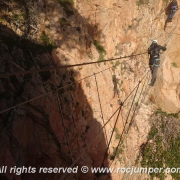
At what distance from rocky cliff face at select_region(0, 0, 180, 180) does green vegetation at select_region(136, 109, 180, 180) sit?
1.30 ft

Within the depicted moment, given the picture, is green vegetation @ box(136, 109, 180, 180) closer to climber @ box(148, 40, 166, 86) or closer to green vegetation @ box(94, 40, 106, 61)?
climber @ box(148, 40, 166, 86)

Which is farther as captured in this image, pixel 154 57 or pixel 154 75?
pixel 154 75

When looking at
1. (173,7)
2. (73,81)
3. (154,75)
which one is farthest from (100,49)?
(173,7)

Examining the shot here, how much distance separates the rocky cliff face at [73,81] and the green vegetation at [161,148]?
0.40 meters

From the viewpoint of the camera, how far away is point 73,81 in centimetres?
582

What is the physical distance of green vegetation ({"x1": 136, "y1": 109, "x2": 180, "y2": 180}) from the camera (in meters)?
8.28

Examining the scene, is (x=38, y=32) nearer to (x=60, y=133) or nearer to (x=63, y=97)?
(x=63, y=97)

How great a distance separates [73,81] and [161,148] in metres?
5.42

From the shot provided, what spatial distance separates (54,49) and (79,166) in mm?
3555

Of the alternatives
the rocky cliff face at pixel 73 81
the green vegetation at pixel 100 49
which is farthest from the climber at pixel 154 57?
the green vegetation at pixel 100 49

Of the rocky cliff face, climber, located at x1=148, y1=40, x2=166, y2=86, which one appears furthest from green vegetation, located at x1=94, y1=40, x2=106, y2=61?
climber, located at x1=148, y1=40, x2=166, y2=86

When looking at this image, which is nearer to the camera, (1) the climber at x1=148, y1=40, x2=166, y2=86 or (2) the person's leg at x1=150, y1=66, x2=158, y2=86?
(1) the climber at x1=148, y1=40, x2=166, y2=86

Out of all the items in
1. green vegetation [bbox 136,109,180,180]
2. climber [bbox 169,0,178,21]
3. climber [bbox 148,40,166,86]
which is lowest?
green vegetation [bbox 136,109,180,180]

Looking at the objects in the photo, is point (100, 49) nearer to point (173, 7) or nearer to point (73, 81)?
point (73, 81)
